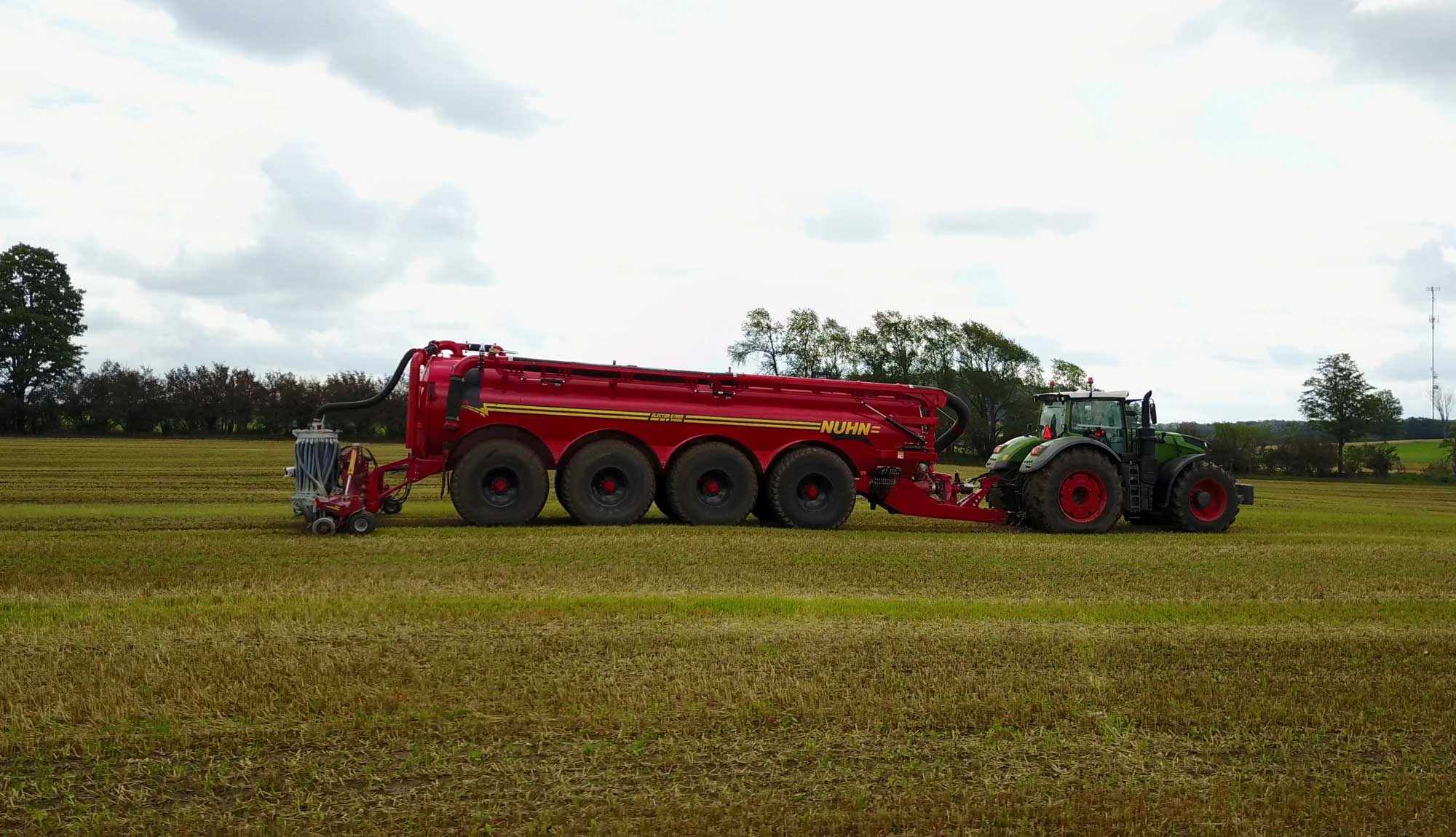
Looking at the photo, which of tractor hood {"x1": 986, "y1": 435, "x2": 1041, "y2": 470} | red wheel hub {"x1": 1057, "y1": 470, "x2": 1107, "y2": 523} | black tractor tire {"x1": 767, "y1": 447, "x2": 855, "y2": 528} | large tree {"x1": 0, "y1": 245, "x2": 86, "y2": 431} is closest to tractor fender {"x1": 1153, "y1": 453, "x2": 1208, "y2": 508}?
red wheel hub {"x1": 1057, "y1": 470, "x2": 1107, "y2": 523}

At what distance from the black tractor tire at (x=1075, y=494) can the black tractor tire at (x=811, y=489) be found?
2662mm

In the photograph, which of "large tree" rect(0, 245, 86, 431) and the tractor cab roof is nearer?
the tractor cab roof

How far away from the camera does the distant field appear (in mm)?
59375

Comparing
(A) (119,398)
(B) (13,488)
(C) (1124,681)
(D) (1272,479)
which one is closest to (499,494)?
(C) (1124,681)

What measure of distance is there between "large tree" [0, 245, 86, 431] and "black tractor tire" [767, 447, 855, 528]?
2186 inches

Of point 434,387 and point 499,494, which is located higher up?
point 434,387

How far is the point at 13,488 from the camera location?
20516mm

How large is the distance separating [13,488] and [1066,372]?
195 feet

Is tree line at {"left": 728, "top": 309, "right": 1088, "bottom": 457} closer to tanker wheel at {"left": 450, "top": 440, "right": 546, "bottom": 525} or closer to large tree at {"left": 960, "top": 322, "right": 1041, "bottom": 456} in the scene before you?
large tree at {"left": 960, "top": 322, "right": 1041, "bottom": 456}

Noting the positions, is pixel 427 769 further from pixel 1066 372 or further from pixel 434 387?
pixel 1066 372

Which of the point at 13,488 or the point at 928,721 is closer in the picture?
the point at 928,721

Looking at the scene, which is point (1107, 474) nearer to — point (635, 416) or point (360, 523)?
point (635, 416)

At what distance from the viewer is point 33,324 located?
61062mm

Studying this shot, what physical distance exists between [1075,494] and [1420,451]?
212 feet
